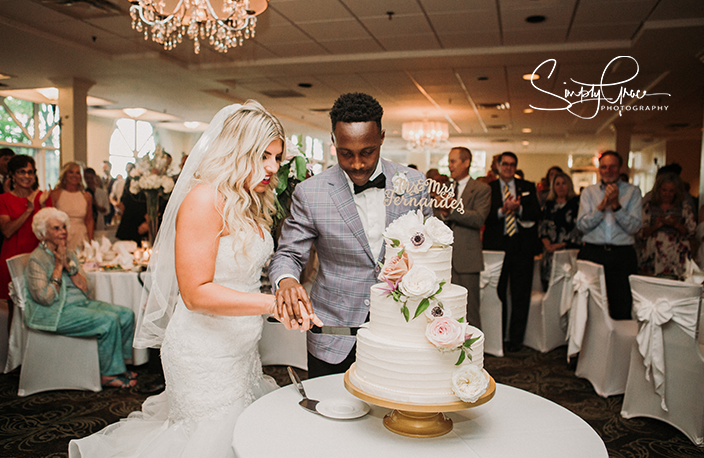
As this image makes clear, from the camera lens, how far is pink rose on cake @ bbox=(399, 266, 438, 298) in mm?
1290

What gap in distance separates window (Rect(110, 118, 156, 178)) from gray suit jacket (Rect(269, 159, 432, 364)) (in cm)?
1597

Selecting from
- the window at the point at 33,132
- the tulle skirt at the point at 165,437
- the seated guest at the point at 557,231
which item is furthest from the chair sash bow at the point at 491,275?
the window at the point at 33,132

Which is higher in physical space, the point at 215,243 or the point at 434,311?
the point at 215,243

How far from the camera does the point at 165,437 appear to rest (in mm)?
1762

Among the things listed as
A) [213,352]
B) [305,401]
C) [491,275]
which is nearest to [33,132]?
[491,275]

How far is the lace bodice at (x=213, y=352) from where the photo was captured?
182 cm

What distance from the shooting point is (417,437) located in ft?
4.66

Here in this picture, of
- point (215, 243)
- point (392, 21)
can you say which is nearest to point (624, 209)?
point (392, 21)

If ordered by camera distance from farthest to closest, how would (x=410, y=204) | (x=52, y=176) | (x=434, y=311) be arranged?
1. (x=52, y=176)
2. (x=410, y=204)
3. (x=434, y=311)

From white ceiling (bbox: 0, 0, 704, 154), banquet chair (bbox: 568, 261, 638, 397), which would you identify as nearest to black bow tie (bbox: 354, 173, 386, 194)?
banquet chair (bbox: 568, 261, 638, 397)

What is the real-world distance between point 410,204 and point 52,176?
1539 centimetres

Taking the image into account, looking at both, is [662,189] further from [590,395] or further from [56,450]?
[56,450]

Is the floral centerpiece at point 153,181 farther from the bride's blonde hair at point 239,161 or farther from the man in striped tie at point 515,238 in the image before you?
the man in striped tie at point 515,238

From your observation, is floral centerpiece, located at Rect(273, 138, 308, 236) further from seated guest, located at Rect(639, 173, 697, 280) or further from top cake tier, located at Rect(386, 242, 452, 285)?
seated guest, located at Rect(639, 173, 697, 280)
